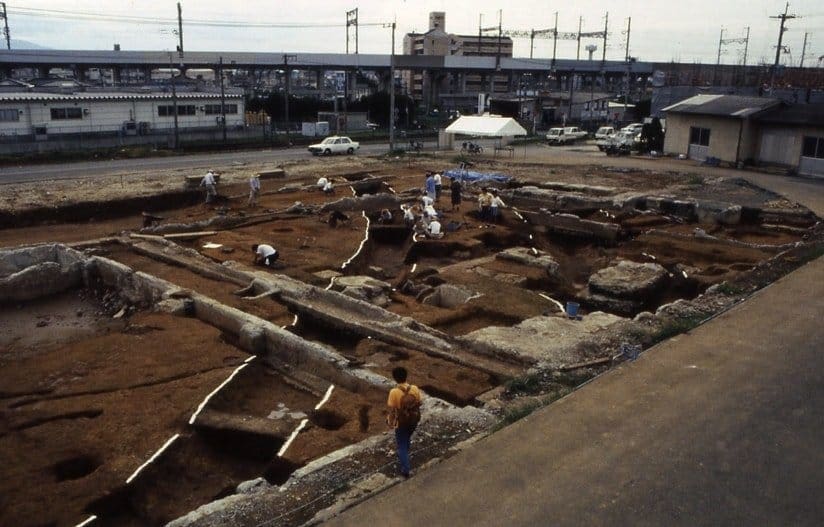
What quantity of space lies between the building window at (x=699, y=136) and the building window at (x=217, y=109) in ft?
109

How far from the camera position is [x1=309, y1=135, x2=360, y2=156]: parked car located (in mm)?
43859

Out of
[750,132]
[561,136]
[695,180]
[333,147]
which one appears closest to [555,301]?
[695,180]

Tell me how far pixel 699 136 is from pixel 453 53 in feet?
278

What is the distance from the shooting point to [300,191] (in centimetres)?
3069

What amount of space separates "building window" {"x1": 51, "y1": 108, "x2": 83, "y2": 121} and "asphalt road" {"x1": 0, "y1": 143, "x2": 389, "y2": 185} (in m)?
6.93

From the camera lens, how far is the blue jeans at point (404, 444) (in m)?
7.59

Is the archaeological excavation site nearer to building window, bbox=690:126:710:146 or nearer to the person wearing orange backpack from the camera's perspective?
the person wearing orange backpack

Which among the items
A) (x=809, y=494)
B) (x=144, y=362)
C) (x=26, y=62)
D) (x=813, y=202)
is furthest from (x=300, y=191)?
(x=26, y=62)

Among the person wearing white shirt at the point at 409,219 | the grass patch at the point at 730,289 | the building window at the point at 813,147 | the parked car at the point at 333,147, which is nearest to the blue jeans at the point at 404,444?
the grass patch at the point at 730,289

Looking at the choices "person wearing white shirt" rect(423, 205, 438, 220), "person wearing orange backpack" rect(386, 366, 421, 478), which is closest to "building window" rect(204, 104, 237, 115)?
"person wearing white shirt" rect(423, 205, 438, 220)

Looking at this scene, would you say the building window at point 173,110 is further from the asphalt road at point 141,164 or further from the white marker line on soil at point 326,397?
the white marker line on soil at point 326,397

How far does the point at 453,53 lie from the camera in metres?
119

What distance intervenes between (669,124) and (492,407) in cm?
3777

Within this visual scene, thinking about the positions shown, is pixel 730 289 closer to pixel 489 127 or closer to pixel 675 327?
pixel 675 327
